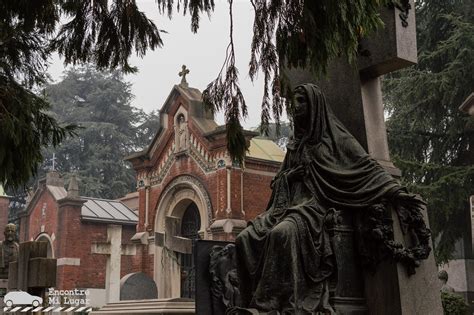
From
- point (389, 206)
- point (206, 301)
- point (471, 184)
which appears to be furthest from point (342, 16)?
point (471, 184)

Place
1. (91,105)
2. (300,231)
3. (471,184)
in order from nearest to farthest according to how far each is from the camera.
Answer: (300,231)
(471,184)
(91,105)

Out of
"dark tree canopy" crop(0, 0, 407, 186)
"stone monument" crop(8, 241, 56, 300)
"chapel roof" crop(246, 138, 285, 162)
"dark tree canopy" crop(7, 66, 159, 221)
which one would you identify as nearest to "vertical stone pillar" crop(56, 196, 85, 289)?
"chapel roof" crop(246, 138, 285, 162)

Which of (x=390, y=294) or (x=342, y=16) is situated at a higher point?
(x=342, y=16)

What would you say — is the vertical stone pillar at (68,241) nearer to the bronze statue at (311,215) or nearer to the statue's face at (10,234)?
the statue's face at (10,234)

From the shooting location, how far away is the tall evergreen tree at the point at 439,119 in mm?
20250

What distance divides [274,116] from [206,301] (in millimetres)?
1822

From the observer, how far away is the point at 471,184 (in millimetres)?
20141

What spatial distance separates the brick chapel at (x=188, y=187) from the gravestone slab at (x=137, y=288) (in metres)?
4.83

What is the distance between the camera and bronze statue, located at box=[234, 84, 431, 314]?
16.7 ft

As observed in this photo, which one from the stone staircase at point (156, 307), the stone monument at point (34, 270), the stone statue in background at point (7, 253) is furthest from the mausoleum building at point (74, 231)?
the stone staircase at point (156, 307)

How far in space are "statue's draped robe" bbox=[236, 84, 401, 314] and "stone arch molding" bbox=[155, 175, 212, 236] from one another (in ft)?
57.6

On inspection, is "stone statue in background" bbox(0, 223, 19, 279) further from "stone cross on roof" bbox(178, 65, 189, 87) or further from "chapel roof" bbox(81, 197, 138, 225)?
"chapel roof" bbox(81, 197, 138, 225)

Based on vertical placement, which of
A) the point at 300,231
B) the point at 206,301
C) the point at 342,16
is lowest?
the point at 206,301

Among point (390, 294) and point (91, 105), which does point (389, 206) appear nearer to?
point (390, 294)
